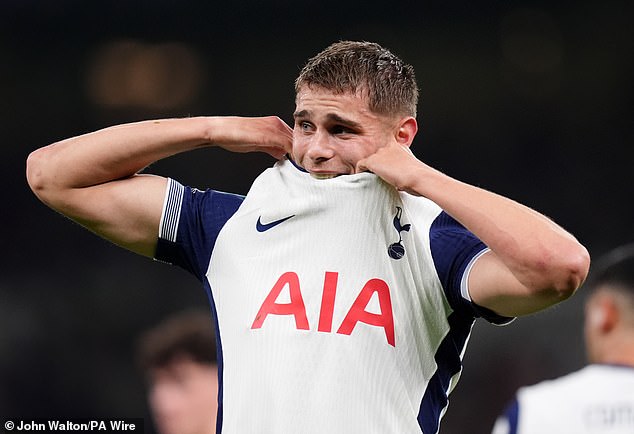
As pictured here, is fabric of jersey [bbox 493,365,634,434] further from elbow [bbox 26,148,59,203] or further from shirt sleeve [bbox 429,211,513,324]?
elbow [bbox 26,148,59,203]

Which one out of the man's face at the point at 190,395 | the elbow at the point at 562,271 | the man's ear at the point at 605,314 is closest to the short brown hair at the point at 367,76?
the elbow at the point at 562,271

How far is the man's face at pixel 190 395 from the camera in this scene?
4508mm

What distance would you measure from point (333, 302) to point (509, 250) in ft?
1.50

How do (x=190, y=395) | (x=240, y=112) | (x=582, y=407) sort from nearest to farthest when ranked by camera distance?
(x=582, y=407) < (x=190, y=395) < (x=240, y=112)

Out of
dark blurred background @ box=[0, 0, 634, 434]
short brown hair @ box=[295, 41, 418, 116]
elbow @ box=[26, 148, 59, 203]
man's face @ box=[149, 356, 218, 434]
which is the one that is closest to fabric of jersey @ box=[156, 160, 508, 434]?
short brown hair @ box=[295, 41, 418, 116]

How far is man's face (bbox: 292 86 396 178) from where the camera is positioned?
2783mm

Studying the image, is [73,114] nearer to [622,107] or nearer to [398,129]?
[622,107]

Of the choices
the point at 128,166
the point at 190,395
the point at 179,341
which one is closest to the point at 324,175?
the point at 128,166

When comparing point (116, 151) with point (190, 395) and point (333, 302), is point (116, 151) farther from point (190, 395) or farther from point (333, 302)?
point (190, 395)

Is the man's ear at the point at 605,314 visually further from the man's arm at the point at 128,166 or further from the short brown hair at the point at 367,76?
the man's arm at the point at 128,166

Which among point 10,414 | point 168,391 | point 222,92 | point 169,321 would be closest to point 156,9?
point 222,92

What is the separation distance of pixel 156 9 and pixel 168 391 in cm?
321

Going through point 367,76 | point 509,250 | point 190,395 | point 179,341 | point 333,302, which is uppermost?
point 367,76

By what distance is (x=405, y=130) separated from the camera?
2.94 m
